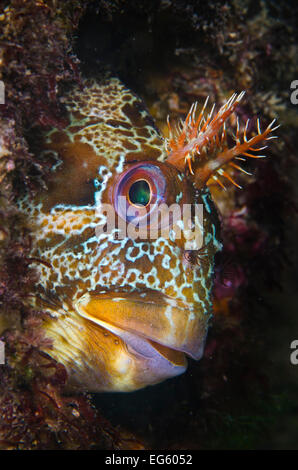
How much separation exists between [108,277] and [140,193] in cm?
78

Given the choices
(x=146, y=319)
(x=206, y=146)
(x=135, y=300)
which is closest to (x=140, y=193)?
(x=206, y=146)

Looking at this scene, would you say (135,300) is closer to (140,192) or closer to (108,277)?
(108,277)

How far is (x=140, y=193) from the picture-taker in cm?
301

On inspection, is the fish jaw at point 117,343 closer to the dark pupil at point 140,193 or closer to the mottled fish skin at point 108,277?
the mottled fish skin at point 108,277

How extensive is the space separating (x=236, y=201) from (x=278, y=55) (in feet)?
6.84

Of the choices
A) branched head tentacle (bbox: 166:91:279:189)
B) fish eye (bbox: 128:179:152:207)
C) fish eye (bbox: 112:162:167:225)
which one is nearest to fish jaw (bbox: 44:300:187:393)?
fish eye (bbox: 112:162:167:225)

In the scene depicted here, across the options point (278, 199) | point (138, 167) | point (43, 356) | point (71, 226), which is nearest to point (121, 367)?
point (43, 356)

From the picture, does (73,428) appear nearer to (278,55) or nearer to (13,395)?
(13,395)

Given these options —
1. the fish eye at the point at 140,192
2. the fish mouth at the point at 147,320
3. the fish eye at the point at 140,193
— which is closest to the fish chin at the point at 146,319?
the fish mouth at the point at 147,320

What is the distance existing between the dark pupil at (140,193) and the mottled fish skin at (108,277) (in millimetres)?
200

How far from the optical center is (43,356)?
10.0 ft

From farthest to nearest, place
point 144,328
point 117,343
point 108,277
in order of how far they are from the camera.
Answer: point 117,343 < point 108,277 < point 144,328

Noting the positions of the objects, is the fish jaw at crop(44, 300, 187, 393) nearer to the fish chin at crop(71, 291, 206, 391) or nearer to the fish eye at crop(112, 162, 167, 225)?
the fish chin at crop(71, 291, 206, 391)

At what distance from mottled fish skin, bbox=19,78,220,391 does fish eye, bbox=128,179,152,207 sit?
192mm
